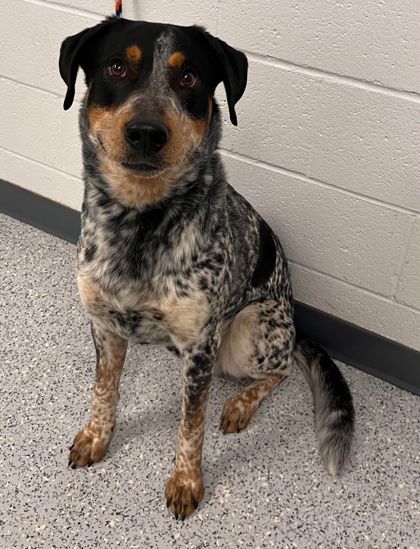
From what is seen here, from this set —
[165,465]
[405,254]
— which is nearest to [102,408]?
[165,465]

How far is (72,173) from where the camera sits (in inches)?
96.0

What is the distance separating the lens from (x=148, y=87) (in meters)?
1.22

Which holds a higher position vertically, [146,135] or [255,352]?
[146,135]

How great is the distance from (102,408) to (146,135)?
3.03 feet

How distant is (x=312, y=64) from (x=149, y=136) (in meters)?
0.76

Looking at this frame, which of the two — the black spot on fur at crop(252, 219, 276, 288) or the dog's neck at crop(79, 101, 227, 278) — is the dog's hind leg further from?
the dog's neck at crop(79, 101, 227, 278)

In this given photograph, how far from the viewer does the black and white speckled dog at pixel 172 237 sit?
1.23 meters

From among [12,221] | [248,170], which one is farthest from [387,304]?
[12,221]

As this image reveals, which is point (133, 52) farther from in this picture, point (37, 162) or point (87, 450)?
point (37, 162)

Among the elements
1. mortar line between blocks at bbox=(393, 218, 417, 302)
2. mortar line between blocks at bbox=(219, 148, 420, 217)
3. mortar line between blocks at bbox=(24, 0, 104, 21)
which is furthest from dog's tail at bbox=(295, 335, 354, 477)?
mortar line between blocks at bbox=(24, 0, 104, 21)

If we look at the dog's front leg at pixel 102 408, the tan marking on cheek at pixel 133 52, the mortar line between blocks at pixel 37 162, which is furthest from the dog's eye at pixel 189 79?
the mortar line between blocks at pixel 37 162

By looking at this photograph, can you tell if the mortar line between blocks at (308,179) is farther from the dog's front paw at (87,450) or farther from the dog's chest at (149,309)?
the dog's front paw at (87,450)

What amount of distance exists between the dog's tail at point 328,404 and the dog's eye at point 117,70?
120cm

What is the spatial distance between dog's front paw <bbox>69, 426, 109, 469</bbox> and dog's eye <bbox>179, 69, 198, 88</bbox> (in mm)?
1089
